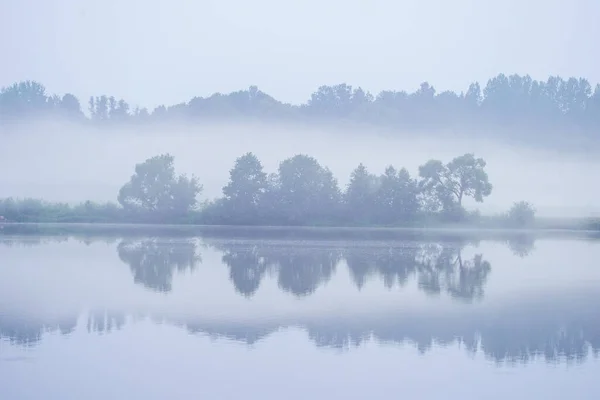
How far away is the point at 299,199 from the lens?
56812mm

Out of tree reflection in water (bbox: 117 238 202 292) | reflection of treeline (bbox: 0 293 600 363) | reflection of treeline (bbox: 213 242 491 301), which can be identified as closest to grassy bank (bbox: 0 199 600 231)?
tree reflection in water (bbox: 117 238 202 292)

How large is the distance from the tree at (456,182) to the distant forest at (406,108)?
32.0m

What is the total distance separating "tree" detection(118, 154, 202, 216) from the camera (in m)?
56.9

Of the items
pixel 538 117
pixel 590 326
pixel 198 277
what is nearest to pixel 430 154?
pixel 538 117

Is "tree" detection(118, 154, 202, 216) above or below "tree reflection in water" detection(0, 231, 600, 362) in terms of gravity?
above

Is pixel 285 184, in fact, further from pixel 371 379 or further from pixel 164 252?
pixel 371 379

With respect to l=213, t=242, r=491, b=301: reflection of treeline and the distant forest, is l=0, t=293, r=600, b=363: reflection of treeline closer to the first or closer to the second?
l=213, t=242, r=491, b=301: reflection of treeline

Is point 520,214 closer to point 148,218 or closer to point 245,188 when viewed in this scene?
point 245,188

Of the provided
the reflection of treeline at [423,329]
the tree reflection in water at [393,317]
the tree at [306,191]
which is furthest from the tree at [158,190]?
the reflection of treeline at [423,329]

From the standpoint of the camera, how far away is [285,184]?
57.1m

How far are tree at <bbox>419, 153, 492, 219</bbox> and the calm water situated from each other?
29.5 meters

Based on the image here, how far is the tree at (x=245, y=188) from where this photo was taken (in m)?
56.6

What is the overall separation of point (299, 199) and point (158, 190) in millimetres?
10650

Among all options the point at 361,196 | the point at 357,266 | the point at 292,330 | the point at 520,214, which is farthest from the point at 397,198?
the point at 292,330
